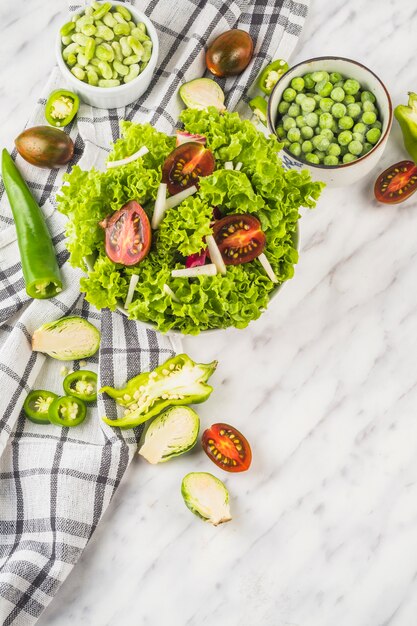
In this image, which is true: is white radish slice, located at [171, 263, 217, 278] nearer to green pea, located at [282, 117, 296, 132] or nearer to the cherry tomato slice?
green pea, located at [282, 117, 296, 132]

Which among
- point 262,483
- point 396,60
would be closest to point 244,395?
point 262,483

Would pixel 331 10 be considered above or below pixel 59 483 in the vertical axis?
above

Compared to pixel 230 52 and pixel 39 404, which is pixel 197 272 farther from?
pixel 230 52

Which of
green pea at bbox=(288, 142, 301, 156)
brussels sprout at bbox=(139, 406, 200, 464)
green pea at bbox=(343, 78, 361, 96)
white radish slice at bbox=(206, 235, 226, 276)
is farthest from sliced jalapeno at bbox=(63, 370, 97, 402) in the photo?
green pea at bbox=(343, 78, 361, 96)

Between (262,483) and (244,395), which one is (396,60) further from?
(262,483)

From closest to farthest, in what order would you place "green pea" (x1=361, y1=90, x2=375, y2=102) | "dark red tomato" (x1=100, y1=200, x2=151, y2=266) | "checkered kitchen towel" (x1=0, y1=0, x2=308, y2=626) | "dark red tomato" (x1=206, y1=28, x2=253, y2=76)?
1. "dark red tomato" (x1=100, y1=200, x2=151, y2=266)
2. "checkered kitchen towel" (x1=0, y1=0, x2=308, y2=626)
3. "green pea" (x1=361, y1=90, x2=375, y2=102)
4. "dark red tomato" (x1=206, y1=28, x2=253, y2=76)

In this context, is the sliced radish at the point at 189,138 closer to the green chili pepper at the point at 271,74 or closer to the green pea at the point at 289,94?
the green pea at the point at 289,94
